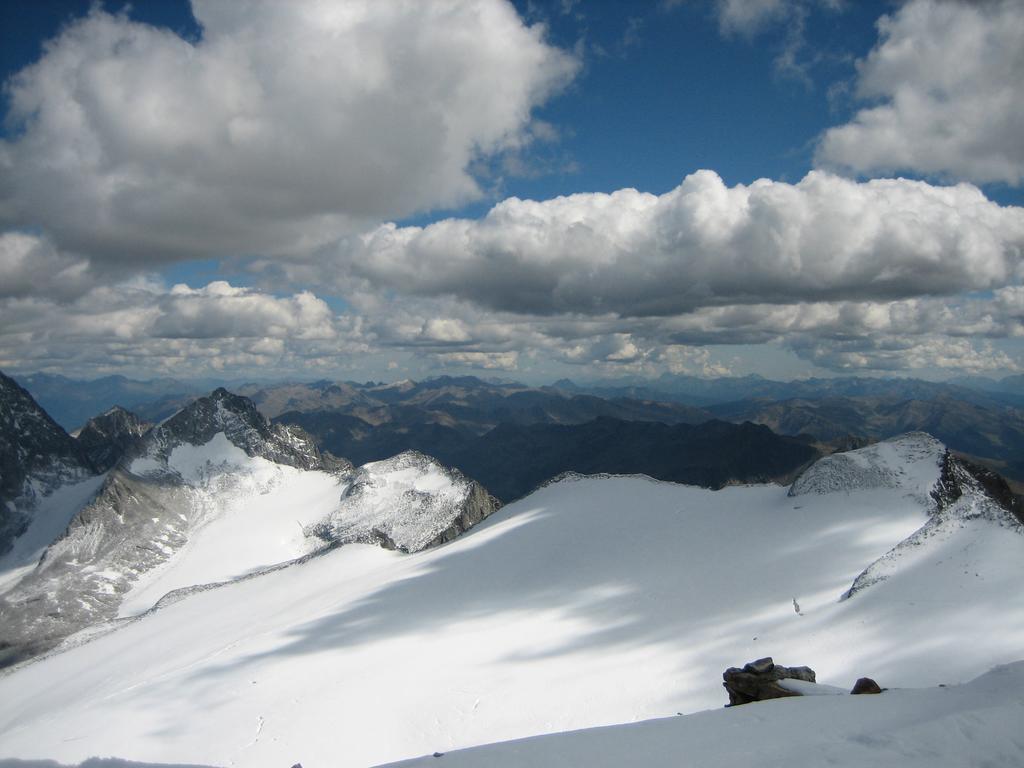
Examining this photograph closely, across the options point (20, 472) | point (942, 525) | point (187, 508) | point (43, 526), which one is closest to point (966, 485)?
point (942, 525)

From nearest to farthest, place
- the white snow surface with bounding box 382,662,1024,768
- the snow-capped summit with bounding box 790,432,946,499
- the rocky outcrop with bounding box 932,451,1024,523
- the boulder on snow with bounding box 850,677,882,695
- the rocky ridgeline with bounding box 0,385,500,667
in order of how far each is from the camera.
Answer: the white snow surface with bounding box 382,662,1024,768 → the boulder on snow with bounding box 850,677,882,695 → the rocky outcrop with bounding box 932,451,1024,523 → the snow-capped summit with bounding box 790,432,946,499 → the rocky ridgeline with bounding box 0,385,500,667

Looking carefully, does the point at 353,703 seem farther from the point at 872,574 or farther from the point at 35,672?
the point at 35,672

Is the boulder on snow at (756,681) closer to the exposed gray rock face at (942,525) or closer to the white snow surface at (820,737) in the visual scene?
the white snow surface at (820,737)

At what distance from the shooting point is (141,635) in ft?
218

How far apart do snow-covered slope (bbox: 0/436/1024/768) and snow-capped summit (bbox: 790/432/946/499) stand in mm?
915

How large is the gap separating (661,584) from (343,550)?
190 ft

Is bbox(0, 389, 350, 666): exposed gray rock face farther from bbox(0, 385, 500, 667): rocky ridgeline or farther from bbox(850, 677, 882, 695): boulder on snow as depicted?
bbox(850, 677, 882, 695): boulder on snow

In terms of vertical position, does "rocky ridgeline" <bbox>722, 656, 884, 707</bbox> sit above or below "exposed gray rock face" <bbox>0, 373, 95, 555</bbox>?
below

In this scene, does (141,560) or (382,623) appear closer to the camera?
(382,623)

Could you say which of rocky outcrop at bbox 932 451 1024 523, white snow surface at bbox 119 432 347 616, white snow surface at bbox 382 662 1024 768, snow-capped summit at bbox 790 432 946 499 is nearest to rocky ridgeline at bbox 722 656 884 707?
white snow surface at bbox 382 662 1024 768

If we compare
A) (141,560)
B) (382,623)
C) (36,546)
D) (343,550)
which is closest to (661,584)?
(382,623)

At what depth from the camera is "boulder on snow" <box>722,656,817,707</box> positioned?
15.2m

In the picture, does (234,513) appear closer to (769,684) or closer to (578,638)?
(578,638)

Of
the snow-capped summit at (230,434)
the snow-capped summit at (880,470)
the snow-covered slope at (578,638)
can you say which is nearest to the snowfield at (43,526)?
the snow-capped summit at (230,434)
